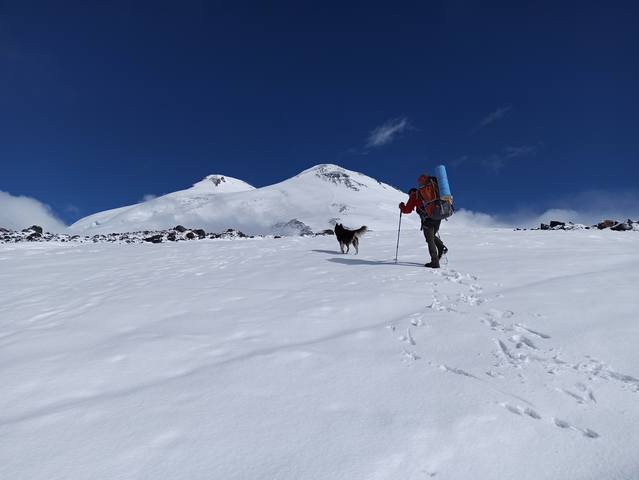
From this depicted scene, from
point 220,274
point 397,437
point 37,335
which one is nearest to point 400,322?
point 397,437

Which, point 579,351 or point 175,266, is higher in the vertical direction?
point 175,266

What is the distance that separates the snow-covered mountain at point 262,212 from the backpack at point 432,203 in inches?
4324

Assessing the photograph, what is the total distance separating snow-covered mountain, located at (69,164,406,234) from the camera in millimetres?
132125

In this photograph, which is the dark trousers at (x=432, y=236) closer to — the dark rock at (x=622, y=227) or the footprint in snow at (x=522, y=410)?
the footprint in snow at (x=522, y=410)

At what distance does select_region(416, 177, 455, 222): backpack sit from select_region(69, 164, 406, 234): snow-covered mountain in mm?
109822

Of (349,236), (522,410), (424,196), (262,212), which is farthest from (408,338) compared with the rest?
(262,212)

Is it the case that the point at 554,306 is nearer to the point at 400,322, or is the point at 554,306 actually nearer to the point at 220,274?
the point at 400,322

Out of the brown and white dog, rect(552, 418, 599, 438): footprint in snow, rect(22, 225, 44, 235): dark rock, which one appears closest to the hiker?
the brown and white dog

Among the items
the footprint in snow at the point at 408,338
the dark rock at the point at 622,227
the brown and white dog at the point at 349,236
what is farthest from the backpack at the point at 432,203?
the dark rock at the point at 622,227

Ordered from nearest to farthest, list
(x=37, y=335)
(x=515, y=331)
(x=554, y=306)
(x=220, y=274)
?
(x=515, y=331) < (x=554, y=306) < (x=37, y=335) < (x=220, y=274)

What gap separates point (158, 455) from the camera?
2398 mm

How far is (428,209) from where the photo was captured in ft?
30.2

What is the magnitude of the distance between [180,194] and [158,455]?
630 ft

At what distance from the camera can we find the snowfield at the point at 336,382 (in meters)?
2.29
